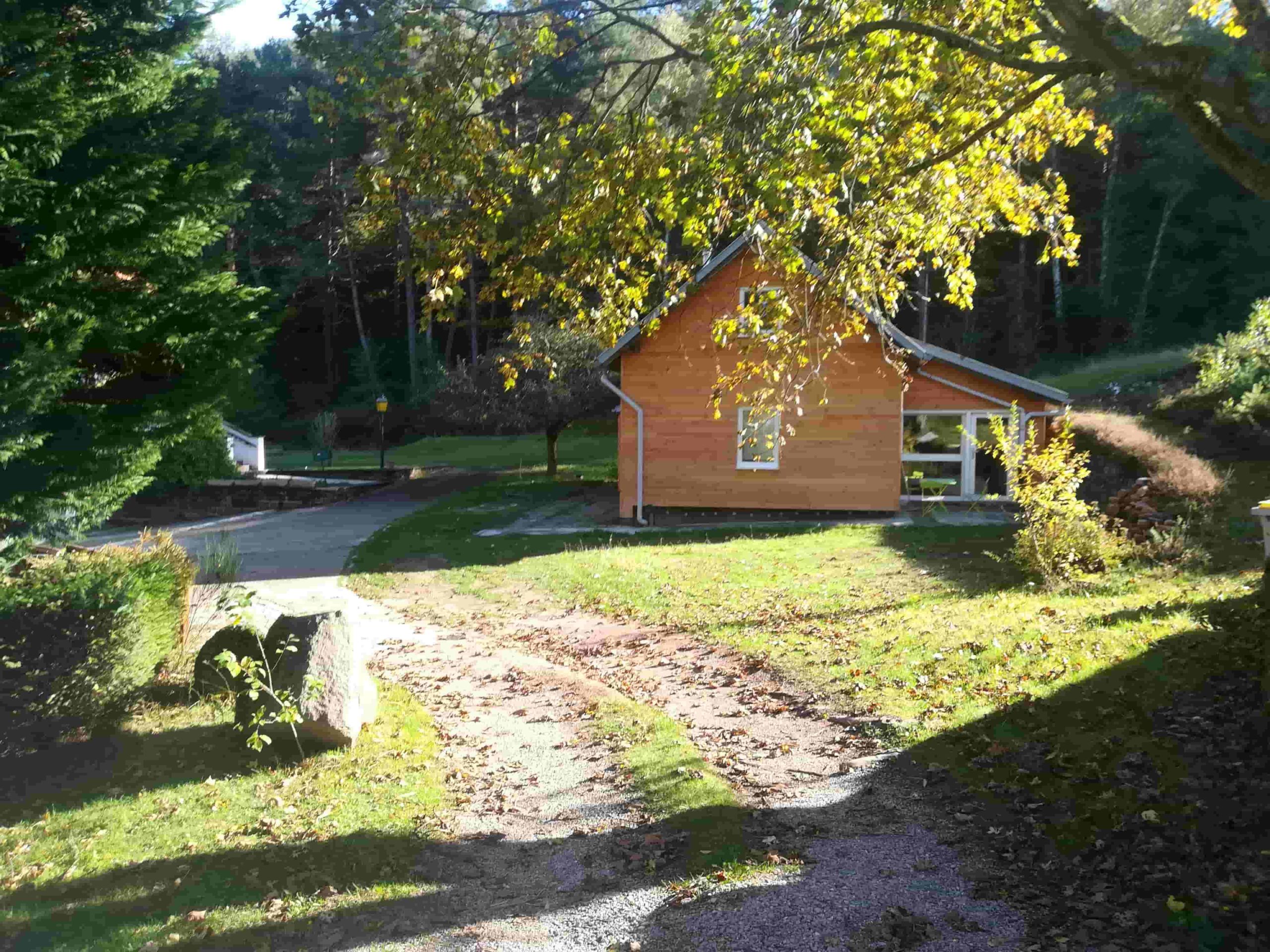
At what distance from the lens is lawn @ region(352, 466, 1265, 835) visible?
7137 mm

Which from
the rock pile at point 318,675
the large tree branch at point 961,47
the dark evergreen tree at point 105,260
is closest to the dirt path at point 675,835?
the rock pile at point 318,675

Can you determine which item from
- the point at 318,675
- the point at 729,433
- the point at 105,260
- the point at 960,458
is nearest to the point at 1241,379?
the point at 960,458

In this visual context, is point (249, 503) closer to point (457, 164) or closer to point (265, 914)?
point (457, 164)

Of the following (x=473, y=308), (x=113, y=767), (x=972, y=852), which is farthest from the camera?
(x=473, y=308)

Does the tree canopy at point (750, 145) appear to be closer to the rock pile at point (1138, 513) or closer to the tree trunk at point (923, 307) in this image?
the rock pile at point (1138, 513)

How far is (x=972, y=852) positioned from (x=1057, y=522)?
8.10 m

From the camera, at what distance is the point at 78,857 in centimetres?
616

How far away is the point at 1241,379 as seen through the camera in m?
21.4

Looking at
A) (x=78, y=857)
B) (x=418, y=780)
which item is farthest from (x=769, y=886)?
(x=78, y=857)

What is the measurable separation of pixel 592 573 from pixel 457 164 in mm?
9039

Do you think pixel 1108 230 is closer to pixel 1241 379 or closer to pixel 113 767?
pixel 1241 379

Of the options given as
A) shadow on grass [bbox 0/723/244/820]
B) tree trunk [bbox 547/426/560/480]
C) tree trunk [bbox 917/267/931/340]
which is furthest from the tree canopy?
tree trunk [bbox 917/267/931/340]

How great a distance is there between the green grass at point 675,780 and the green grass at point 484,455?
1056 inches

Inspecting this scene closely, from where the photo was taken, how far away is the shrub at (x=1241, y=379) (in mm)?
20047
